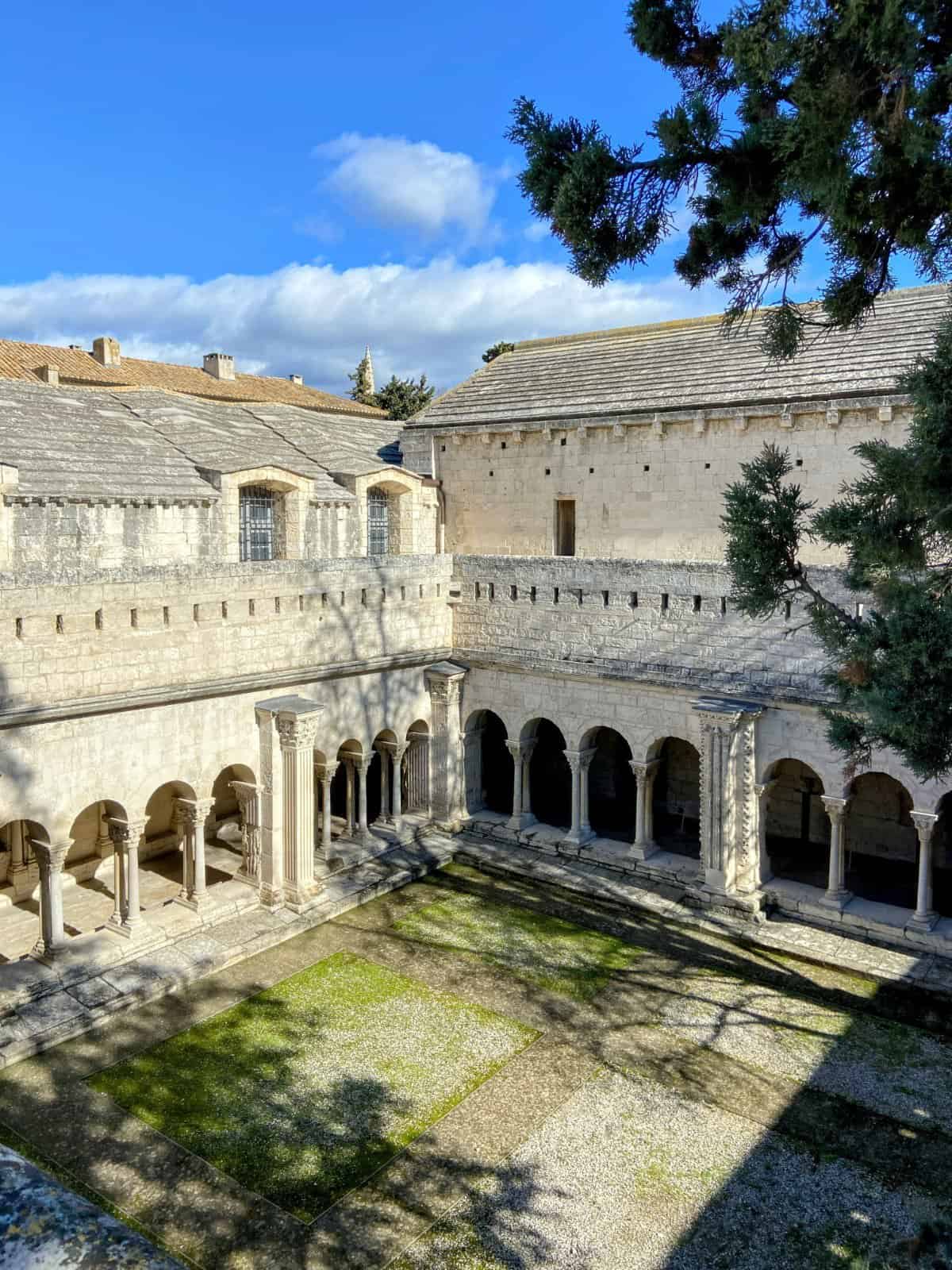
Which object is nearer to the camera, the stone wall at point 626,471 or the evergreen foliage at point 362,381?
Answer: the stone wall at point 626,471

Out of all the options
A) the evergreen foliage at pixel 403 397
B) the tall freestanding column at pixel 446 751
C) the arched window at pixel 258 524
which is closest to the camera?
the tall freestanding column at pixel 446 751

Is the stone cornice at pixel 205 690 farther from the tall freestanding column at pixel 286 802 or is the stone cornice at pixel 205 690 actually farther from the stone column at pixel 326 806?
the stone column at pixel 326 806

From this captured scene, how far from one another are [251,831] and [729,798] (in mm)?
7722

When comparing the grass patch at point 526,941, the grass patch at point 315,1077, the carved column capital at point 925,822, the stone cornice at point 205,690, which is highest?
the stone cornice at point 205,690

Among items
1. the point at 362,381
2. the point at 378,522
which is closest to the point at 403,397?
the point at 362,381

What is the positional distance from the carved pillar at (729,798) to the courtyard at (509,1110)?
1537 mm

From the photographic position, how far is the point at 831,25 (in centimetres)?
650

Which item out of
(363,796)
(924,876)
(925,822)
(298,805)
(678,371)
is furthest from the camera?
(678,371)

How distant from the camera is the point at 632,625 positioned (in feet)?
53.7

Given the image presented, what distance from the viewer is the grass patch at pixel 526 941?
13.0m

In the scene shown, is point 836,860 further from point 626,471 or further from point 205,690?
point 205,690

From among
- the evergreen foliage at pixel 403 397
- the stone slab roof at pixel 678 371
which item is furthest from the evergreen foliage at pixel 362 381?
the stone slab roof at pixel 678 371

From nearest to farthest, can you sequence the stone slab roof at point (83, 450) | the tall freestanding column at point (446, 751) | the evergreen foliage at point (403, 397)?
the stone slab roof at point (83, 450), the tall freestanding column at point (446, 751), the evergreen foliage at point (403, 397)

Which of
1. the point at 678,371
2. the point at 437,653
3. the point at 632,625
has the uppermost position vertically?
the point at 678,371
